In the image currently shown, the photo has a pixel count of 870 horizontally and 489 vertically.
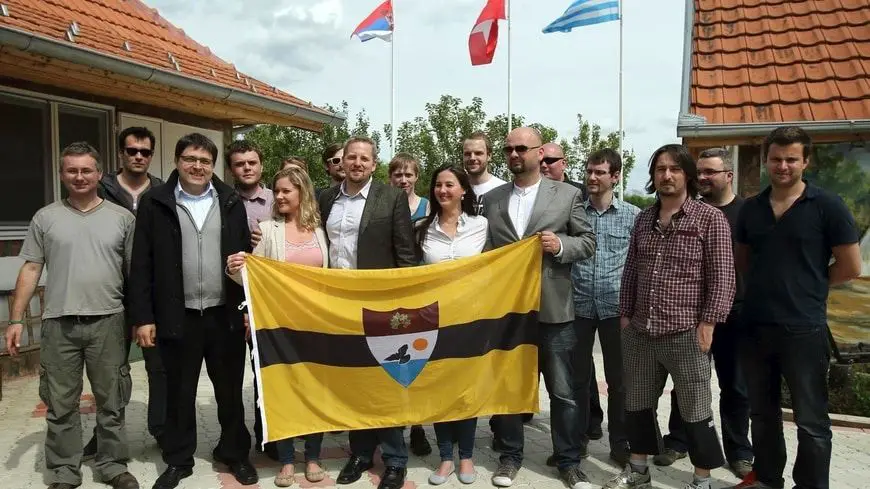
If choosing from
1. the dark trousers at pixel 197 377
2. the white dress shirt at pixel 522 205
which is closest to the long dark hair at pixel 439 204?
the white dress shirt at pixel 522 205

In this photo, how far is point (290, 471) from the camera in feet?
13.2

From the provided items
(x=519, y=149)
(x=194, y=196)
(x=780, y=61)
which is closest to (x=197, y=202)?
(x=194, y=196)

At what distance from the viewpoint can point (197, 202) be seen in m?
3.98

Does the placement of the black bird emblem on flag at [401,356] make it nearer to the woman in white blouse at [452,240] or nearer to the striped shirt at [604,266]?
the woman in white blouse at [452,240]

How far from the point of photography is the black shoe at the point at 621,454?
→ 4.36 meters

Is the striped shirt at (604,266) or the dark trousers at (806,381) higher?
the striped shirt at (604,266)

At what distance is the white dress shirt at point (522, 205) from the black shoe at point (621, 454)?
1.56m

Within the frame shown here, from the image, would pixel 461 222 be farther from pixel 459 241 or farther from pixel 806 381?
pixel 806 381

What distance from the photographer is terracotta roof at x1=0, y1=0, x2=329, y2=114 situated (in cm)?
568

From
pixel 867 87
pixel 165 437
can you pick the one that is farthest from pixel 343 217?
pixel 867 87

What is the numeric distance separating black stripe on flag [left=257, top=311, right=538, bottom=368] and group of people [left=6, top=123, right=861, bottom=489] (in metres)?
0.18

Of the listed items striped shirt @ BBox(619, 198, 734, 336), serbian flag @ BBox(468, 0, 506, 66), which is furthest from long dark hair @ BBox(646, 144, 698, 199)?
serbian flag @ BBox(468, 0, 506, 66)

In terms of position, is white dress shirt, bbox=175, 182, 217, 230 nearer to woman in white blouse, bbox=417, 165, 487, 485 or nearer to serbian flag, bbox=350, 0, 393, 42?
woman in white blouse, bbox=417, 165, 487, 485

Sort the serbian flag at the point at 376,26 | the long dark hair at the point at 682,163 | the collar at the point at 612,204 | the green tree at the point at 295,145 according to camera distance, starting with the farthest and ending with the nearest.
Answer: the green tree at the point at 295,145, the serbian flag at the point at 376,26, the collar at the point at 612,204, the long dark hair at the point at 682,163
